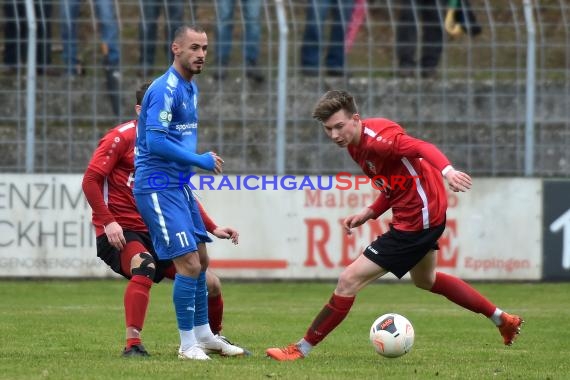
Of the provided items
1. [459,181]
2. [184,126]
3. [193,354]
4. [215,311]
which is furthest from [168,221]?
[459,181]

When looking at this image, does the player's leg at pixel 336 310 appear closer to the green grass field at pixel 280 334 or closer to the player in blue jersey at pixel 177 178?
the green grass field at pixel 280 334

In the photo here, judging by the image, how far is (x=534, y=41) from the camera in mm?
15312

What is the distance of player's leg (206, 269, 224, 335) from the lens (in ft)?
29.8

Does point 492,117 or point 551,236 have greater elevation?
point 492,117

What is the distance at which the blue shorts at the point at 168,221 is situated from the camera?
826 centimetres

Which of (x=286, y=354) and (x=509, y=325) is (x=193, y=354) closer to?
(x=286, y=354)

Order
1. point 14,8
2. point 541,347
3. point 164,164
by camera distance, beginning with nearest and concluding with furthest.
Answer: point 164,164 → point 541,347 → point 14,8

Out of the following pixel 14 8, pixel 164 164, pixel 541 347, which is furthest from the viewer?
pixel 14 8

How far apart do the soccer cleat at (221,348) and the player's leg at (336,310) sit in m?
0.26

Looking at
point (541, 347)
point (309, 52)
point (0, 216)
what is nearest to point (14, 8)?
point (0, 216)

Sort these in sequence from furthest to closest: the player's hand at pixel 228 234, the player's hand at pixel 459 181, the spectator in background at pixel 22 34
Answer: the spectator in background at pixel 22 34
the player's hand at pixel 228 234
the player's hand at pixel 459 181

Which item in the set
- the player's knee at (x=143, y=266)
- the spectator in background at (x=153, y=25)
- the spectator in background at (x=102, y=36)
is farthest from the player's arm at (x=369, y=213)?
the spectator in background at (x=102, y=36)

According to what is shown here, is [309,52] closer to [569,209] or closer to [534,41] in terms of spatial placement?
[534,41]

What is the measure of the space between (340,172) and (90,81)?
3248 millimetres
